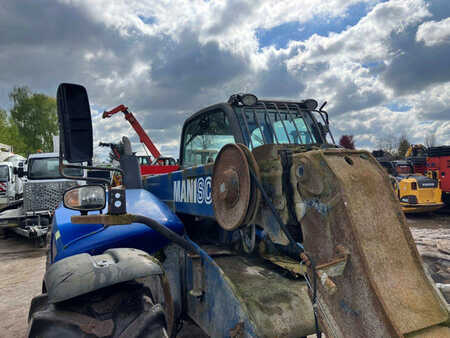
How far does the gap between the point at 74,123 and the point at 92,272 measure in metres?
0.83

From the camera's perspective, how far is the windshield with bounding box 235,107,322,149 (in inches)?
122

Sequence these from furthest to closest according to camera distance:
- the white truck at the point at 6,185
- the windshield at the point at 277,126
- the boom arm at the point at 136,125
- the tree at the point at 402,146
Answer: the tree at the point at 402,146, the boom arm at the point at 136,125, the white truck at the point at 6,185, the windshield at the point at 277,126

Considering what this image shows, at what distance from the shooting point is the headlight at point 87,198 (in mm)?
2355

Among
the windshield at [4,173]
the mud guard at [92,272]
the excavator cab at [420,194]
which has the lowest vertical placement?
the excavator cab at [420,194]

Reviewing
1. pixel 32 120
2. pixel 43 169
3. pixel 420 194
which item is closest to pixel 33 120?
pixel 32 120

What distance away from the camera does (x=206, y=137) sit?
3.40 metres

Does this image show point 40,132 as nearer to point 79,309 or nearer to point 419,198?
point 419,198

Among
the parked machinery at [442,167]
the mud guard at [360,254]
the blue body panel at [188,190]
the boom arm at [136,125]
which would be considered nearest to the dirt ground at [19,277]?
the parked machinery at [442,167]

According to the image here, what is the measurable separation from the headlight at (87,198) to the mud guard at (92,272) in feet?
1.17

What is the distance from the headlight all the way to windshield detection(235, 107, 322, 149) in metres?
1.25

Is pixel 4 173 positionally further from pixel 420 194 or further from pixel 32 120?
pixel 32 120

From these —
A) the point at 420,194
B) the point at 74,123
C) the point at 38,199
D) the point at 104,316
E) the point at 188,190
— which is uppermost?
the point at 74,123

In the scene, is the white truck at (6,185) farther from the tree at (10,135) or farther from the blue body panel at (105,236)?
the tree at (10,135)

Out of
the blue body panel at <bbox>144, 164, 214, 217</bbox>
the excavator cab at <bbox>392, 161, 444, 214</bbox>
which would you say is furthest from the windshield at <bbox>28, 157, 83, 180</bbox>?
→ the excavator cab at <bbox>392, 161, 444, 214</bbox>
